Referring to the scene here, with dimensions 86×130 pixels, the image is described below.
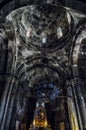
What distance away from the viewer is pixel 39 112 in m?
17.7

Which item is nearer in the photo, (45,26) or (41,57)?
(41,57)

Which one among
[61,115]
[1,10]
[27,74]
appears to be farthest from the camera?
[27,74]

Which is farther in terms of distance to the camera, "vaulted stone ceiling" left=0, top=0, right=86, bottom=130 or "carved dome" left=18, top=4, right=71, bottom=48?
"carved dome" left=18, top=4, right=71, bottom=48

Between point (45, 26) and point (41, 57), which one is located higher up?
point (45, 26)

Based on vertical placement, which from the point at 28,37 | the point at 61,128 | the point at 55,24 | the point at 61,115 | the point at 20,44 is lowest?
the point at 61,128

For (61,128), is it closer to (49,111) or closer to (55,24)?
(49,111)

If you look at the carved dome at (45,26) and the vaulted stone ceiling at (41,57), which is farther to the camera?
the carved dome at (45,26)

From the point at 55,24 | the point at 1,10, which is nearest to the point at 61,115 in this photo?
the point at 55,24

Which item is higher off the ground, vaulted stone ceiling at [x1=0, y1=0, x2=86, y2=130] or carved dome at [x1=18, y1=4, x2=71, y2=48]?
carved dome at [x1=18, y1=4, x2=71, y2=48]

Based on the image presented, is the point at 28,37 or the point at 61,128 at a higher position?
the point at 28,37

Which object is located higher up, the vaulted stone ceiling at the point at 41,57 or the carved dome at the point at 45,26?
the carved dome at the point at 45,26

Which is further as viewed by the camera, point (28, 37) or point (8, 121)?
point (28, 37)

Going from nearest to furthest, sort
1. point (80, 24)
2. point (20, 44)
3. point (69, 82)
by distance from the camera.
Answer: point (80, 24), point (69, 82), point (20, 44)

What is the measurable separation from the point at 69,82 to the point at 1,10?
8.82 metres
